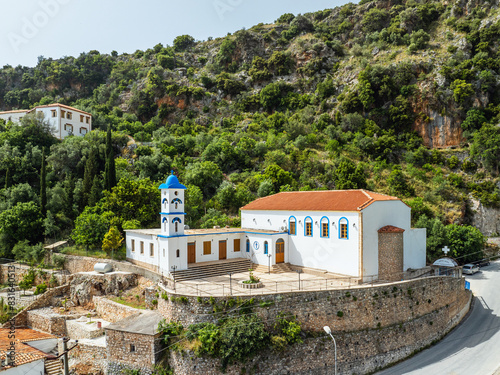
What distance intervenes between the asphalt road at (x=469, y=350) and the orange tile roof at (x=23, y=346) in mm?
20004

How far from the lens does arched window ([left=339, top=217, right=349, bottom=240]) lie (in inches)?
905

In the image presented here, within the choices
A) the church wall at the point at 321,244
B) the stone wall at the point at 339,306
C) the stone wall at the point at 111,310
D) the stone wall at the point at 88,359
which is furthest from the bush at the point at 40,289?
the church wall at the point at 321,244

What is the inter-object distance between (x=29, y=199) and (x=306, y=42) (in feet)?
204

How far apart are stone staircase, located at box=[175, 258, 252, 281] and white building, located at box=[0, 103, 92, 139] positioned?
128ft

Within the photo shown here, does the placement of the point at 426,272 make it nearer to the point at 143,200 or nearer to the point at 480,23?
the point at 143,200

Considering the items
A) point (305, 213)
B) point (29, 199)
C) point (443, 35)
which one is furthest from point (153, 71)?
point (305, 213)

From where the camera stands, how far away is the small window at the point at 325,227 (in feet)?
79.2

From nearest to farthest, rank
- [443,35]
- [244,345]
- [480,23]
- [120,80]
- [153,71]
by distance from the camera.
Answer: [244,345]
[480,23]
[443,35]
[153,71]
[120,80]

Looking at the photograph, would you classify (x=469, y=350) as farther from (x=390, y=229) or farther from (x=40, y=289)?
(x=40, y=289)

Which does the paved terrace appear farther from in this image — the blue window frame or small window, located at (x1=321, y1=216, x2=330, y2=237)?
the blue window frame

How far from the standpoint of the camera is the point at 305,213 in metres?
25.7

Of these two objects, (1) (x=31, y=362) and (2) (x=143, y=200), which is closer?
(1) (x=31, y=362)

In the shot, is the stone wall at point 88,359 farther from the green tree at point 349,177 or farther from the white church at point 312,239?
the green tree at point 349,177

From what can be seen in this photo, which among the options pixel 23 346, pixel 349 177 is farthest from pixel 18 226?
pixel 349 177
